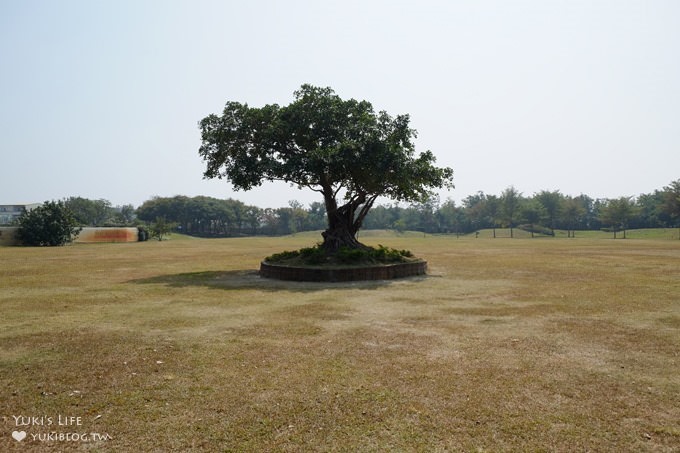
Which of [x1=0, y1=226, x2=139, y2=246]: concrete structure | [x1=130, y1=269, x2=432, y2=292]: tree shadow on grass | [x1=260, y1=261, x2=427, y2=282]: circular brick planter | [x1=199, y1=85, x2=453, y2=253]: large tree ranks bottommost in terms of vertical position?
[x1=130, y1=269, x2=432, y2=292]: tree shadow on grass

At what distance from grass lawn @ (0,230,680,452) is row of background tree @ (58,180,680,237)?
78.2 meters

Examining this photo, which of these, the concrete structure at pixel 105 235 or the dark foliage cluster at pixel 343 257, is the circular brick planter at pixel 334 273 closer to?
the dark foliage cluster at pixel 343 257

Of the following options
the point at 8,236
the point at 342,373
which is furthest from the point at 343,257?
the point at 8,236

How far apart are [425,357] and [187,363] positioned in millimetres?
3674

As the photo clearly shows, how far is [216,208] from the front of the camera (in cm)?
11781

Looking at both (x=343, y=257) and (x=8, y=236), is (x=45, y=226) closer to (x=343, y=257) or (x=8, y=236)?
(x=8, y=236)

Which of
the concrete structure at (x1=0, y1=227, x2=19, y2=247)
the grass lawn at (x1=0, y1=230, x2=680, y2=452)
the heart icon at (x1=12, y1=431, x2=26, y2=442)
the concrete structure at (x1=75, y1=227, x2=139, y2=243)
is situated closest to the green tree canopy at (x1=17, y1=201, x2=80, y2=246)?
the concrete structure at (x1=0, y1=227, x2=19, y2=247)

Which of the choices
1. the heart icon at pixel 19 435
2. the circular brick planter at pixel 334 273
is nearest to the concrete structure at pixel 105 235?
the circular brick planter at pixel 334 273

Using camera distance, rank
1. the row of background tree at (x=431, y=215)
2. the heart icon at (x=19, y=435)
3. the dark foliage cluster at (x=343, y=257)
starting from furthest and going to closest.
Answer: the row of background tree at (x=431, y=215) < the dark foliage cluster at (x=343, y=257) < the heart icon at (x=19, y=435)

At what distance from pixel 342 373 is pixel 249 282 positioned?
11160 mm

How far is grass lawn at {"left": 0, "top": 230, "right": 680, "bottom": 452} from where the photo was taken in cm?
461

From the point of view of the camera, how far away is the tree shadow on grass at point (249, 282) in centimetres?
1557

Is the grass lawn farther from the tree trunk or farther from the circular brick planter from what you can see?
the tree trunk

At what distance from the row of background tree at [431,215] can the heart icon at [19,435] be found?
85004 millimetres
